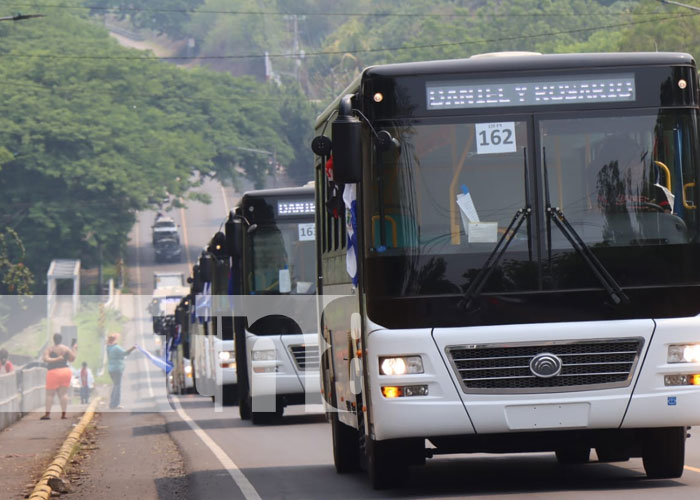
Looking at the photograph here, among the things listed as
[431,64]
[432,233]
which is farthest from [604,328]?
[431,64]

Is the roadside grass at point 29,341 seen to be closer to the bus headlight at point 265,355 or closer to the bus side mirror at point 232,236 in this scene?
the bus side mirror at point 232,236

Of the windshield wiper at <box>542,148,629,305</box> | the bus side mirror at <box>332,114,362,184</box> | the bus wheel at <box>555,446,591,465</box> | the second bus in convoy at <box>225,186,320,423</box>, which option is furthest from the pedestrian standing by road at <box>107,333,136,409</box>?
the windshield wiper at <box>542,148,629,305</box>

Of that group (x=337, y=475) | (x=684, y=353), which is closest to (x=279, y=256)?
(x=337, y=475)

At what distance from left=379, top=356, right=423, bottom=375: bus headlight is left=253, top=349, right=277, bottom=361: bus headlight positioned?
1107cm

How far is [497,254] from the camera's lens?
11016 mm

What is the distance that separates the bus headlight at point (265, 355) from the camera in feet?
72.1

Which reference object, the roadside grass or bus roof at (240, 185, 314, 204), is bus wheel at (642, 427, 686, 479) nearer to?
bus roof at (240, 185, 314, 204)

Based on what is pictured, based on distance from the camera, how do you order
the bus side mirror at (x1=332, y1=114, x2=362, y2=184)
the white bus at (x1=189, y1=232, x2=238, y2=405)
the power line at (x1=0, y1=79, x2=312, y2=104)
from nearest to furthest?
the bus side mirror at (x1=332, y1=114, x2=362, y2=184) → the white bus at (x1=189, y1=232, x2=238, y2=405) → the power line at (x1=0, y1=79, x2=312, y2=104)

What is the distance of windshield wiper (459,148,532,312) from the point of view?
10977mm

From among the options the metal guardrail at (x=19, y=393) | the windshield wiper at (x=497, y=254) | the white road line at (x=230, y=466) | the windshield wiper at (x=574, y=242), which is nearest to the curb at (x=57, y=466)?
the white road line at (x=230, y=466)

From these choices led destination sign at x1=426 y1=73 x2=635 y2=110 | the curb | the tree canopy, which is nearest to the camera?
led destination sign at x1=426 y1=73 x2=635 y2=110

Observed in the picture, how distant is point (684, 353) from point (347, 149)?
265 centimetres

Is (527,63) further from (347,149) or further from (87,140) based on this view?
(87,140)

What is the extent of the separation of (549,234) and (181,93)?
124 meters
